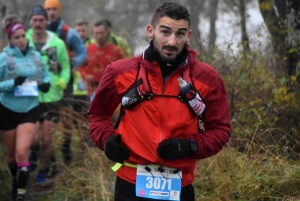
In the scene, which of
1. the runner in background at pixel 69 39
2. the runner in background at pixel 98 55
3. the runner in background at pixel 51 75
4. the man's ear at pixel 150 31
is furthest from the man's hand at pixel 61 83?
the man's ear at pixel 150 31

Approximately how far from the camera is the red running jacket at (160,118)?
4.15 metres

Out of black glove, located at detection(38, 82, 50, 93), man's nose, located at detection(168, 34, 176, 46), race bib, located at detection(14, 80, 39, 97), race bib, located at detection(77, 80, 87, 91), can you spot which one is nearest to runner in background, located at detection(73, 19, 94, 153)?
race bib, located at detection(77, 80, 87, 91)

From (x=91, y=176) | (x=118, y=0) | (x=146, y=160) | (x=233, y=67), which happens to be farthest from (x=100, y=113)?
(x=118, y=0)

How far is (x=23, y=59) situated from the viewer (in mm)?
7746

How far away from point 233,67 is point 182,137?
4.57 meters

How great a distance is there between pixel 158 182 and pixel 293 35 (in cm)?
364

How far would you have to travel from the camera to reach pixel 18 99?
7648mm

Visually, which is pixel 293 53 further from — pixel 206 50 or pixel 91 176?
pixel 91 176

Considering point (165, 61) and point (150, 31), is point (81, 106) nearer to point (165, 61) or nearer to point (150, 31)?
point (150, 31)

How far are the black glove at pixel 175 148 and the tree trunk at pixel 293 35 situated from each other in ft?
11.2

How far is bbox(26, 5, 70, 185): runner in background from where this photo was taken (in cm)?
876

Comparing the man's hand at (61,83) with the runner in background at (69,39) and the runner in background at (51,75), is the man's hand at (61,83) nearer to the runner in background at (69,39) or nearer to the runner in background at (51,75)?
the runner in background at (51,75)

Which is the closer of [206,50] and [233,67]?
[233,67]

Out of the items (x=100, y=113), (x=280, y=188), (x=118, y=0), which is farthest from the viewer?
(x=118, y=0)
